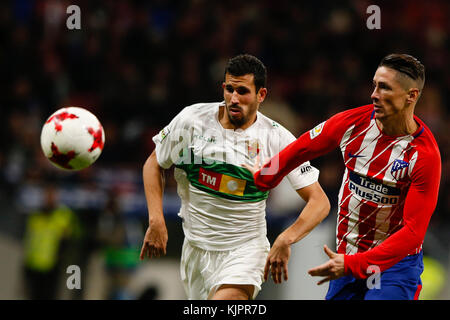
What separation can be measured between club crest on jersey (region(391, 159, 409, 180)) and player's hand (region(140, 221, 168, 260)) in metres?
1.74

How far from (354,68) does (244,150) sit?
6.85 metres

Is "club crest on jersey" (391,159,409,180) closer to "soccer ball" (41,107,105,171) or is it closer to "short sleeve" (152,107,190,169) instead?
"short sleeve" (152,107,190,169)

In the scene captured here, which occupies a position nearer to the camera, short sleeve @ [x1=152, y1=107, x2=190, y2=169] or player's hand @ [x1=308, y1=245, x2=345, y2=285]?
player's hand @ [x1=308, y1=245, x2=345, y2=285]

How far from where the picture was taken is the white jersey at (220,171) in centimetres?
533

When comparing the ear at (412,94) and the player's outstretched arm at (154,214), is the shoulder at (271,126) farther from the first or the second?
the ear at (412,94)

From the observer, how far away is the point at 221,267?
5.32 m

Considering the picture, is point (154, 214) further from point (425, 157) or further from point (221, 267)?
point (425, 157)

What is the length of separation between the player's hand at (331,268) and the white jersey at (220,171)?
1.00m

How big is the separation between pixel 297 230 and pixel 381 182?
27.2 inches

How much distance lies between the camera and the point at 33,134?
394 inches

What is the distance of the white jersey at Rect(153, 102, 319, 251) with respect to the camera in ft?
17.5

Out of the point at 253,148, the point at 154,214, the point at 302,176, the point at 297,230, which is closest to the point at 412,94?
the point at 302,176

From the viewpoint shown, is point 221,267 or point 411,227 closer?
point 411,227

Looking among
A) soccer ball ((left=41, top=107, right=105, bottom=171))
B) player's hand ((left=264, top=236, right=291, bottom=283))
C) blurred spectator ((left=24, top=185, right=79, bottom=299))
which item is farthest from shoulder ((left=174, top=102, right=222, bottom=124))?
blurred spectator ((left=24, top=185, right=79, bottom=299))
